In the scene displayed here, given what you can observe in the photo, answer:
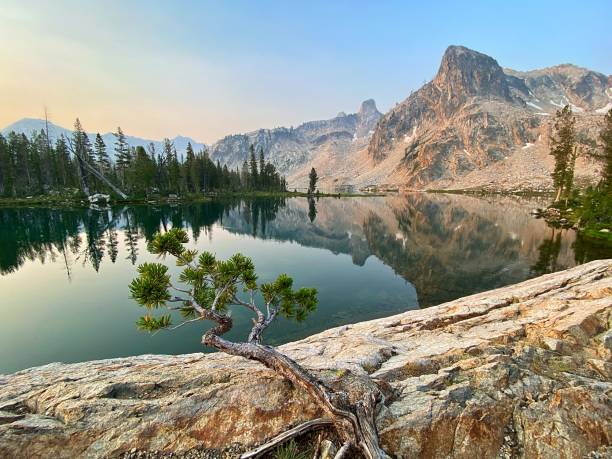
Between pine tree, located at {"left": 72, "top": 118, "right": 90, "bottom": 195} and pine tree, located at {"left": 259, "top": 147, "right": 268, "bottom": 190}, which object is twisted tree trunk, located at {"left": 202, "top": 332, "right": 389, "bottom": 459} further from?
pine tree, located at {"left": 259, "top": 147, "right": 268, "bottom": 190}

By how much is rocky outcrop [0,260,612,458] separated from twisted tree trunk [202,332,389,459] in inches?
20.4

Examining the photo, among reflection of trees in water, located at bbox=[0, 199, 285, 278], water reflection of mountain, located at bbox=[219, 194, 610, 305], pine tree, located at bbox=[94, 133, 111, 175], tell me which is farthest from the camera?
pine tree, located at bbox=[94, 133, 111, 175]

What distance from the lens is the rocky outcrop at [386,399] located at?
18.1ft

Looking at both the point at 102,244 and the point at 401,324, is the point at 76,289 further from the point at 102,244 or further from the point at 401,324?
the point at 401,324

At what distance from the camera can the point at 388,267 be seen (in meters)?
35.8

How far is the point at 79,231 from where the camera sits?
53.0 m

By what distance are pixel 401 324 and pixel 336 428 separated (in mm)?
9223

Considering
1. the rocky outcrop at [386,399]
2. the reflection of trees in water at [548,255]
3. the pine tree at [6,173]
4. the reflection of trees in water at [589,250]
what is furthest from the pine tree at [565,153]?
the pine tree at [6,173]

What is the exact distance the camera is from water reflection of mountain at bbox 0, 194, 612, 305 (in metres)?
33.0

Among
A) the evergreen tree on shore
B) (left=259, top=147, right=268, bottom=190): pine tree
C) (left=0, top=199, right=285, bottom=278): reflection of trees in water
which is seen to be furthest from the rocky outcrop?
(left=259, top=147, right=268, bottom=190): pine tree

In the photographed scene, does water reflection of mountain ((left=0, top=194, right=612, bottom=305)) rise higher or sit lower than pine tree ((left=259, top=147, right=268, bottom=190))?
lower

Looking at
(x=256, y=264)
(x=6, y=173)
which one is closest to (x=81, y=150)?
(x=6, y=173)

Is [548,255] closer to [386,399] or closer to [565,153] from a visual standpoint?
[386,399]

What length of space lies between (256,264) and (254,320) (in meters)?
28.8
